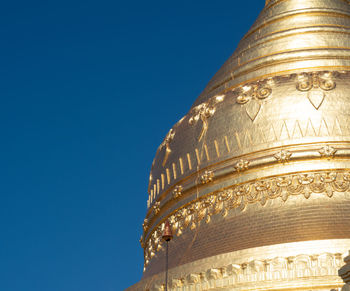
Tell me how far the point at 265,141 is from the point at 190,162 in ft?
4.98

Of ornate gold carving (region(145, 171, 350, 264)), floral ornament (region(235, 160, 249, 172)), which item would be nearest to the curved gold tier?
ornate gold carving (region(145, 171, 350, 264))

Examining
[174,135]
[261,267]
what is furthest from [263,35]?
[261,267]

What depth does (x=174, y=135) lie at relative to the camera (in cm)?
1305

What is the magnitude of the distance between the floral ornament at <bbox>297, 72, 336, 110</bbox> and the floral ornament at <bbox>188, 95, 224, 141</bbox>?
159 centimetres

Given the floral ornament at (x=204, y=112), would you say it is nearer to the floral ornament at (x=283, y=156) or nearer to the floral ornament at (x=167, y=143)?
the floral ornament at (x=167, y=143)

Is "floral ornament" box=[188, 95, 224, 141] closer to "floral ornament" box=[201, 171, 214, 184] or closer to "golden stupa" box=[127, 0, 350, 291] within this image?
"golden stupa" box=[127, 0, 350, 291]

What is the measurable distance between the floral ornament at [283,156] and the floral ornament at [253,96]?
1065 mm

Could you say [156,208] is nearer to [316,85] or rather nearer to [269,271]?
[316,85]

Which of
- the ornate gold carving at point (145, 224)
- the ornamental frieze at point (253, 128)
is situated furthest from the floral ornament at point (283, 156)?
the ornate gold carving at point (145, 224)

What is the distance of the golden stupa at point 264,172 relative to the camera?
9.04 m

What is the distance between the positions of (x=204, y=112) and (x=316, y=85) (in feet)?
7.04

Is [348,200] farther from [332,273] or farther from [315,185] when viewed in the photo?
[332,273]

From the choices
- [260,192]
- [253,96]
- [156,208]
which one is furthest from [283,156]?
[156,208]

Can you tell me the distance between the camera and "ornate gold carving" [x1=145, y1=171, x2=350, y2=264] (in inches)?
416
